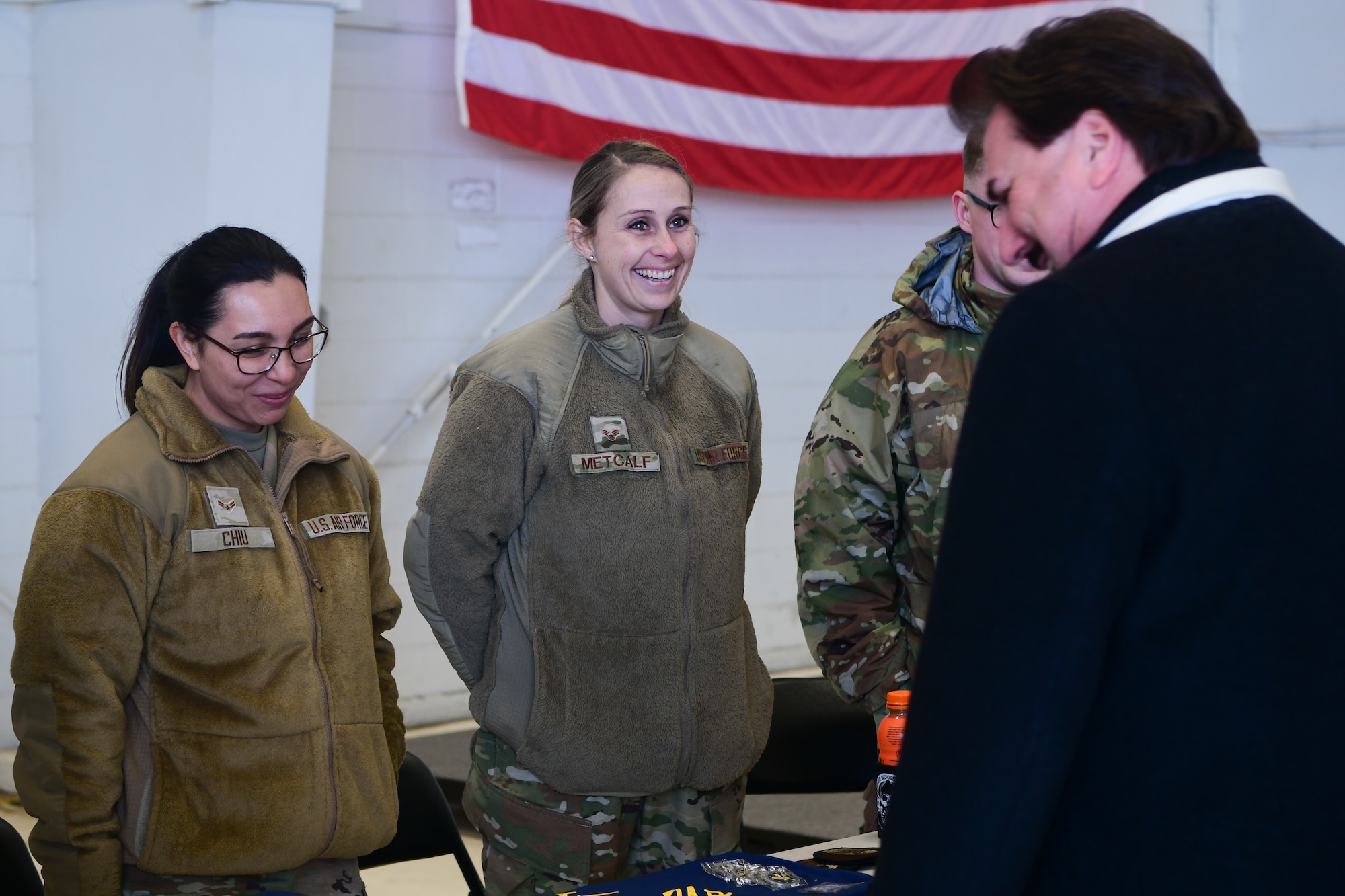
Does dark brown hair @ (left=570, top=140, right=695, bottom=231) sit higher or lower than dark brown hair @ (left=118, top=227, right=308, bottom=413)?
higher

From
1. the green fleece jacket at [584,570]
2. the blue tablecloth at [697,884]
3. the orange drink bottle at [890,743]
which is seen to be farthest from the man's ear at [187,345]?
the orange drink bottle at [890,743]

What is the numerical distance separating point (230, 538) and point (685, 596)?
0.67m

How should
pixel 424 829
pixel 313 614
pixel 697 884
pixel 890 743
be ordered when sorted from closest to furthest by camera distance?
pixel 697 884 < pixel 890 743 < pixel 313 614 < pixel 424 829

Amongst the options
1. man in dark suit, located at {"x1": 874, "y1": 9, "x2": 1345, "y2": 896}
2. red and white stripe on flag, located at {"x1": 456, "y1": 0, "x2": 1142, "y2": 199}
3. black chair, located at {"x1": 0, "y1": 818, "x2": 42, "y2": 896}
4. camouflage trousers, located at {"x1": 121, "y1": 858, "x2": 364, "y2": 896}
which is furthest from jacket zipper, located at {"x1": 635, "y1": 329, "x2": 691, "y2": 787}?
red and white stripe on flag, located at {"x1": 456, "y1": 0, "x2": 1142, "y2": 199}

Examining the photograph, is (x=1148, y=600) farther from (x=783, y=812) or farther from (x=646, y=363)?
(x=783, y=812)

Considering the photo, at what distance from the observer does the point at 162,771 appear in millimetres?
1661

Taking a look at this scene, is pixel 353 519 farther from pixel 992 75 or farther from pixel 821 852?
pixel 992 75

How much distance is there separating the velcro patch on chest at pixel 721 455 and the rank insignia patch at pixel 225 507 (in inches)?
26.8

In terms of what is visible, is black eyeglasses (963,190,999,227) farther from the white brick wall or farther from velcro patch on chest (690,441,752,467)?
the white brick wall

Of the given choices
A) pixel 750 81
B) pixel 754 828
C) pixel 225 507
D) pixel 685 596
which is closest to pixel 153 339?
pixel 225 507

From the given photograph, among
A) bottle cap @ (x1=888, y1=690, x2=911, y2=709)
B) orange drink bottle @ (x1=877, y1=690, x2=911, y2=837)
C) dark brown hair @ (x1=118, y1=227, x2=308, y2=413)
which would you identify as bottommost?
orange drink bottle @ (x1=877, y1=690, x2=911, y2=837)

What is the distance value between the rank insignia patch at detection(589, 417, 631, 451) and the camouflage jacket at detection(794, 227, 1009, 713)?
0.29 m

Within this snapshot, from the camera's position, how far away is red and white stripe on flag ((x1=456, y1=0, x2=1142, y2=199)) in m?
4.17

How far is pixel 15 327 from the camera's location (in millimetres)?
3799
